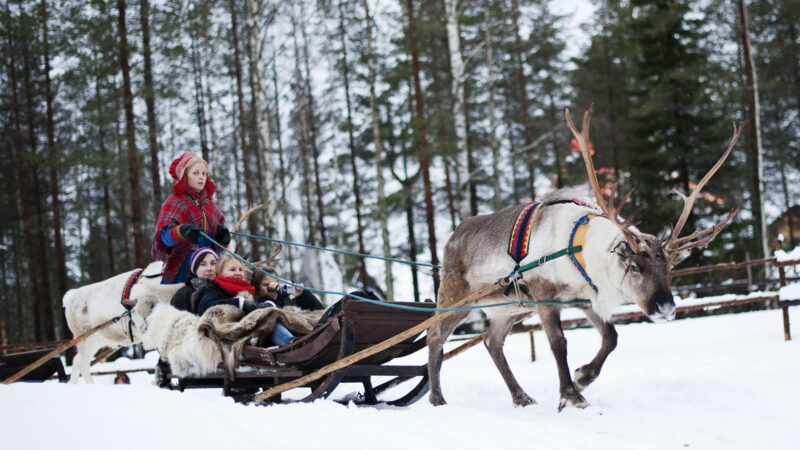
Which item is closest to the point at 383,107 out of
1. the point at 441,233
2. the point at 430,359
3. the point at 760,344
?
the point at 441,233

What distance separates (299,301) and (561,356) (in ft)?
8.69

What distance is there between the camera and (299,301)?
6.20 metres

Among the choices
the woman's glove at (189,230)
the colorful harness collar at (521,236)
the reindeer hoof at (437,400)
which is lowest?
the reindeer hoof at (437,400)

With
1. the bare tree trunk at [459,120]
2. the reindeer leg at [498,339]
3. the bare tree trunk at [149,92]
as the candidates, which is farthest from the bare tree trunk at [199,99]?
the reindeer leg at [498,339]

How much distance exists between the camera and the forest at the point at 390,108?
1536 cm

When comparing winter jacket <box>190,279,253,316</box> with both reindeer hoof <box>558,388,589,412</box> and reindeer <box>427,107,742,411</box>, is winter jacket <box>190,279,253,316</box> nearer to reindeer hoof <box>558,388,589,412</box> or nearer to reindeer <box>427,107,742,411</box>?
reindeer <box>427,107,742,411</box>

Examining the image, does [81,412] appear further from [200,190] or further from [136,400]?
[200,190]

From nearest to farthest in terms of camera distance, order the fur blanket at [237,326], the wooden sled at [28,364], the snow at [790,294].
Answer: the fur blanket at [237,326] < the wooden sled at [28,364] < the snow at [790,294]

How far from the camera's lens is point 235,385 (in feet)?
17.2

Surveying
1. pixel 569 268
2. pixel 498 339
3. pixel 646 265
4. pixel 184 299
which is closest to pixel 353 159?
pixel 184 299

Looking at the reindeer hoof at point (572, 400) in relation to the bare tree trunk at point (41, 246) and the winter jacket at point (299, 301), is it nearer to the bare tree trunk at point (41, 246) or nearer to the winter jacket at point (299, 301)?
the winter jacket at point (299, 301)

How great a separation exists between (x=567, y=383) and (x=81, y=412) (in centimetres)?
286

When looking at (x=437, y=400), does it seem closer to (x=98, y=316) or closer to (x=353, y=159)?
(x=98, y=316)

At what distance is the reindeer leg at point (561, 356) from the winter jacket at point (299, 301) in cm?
235
